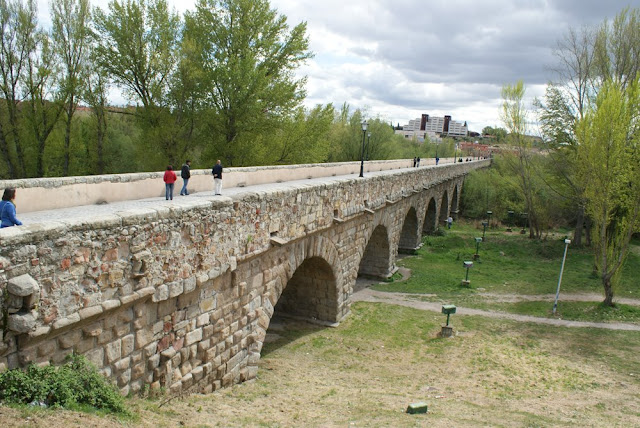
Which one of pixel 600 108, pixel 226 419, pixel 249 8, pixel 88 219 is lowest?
pixel 226 419

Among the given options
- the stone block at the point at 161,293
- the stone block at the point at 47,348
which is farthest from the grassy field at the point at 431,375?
the stone block at the point at 161,293

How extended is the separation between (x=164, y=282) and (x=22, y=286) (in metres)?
1.98

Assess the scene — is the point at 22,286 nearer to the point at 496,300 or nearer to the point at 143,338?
the point at 143,338

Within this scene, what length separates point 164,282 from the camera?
6035 mm

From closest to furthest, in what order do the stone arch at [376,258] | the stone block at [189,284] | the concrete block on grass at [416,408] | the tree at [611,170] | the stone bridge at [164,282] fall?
the stone bridge at [164,282], the stone block at [189,284], the concrete block on grass at [416,408], the tree at [611,170], the stone arch at [376,258]

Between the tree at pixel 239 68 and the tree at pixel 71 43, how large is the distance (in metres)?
4.37

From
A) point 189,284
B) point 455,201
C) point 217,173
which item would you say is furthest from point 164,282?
point 455,201

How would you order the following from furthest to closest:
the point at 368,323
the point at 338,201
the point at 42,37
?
the point at 42,37 < the point at 368,323 < the point at 338,201

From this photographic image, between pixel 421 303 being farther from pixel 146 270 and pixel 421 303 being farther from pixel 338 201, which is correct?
pixel 146 270

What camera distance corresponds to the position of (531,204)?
30.5m

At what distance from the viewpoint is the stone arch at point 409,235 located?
81.4 feet

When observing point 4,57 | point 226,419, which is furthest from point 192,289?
point 4,57

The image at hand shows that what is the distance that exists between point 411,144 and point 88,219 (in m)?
63.7

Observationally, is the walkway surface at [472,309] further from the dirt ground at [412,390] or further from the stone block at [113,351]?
the stone block at [113,351]
